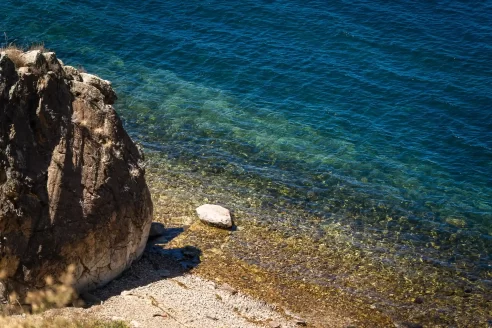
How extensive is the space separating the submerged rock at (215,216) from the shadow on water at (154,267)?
1.45m

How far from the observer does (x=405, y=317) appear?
2900cm

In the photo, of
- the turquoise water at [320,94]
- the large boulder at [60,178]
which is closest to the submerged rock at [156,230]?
the large boulder at [60,178]

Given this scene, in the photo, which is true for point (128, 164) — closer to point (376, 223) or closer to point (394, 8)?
point (376, 223)

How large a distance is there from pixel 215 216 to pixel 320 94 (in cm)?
1852

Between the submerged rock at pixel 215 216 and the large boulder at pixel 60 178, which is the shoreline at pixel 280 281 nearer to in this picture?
the submerged rock at pixel 215 216

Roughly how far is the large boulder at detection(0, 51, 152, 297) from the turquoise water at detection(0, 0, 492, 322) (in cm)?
1255

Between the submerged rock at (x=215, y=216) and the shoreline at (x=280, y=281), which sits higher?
the submerged rock at (x=215, y=216)

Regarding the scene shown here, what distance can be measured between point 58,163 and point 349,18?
3805 centimetres

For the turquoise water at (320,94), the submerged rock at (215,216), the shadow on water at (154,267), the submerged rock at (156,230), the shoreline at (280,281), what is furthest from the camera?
the turquoise water at (320,94)

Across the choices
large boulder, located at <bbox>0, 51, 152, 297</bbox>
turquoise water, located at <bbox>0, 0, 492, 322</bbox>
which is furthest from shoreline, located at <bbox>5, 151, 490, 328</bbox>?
turquoise water, located at <bbox>0, 0, 492, 322</bbox>

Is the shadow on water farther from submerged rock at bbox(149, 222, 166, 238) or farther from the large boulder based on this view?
the large boulder

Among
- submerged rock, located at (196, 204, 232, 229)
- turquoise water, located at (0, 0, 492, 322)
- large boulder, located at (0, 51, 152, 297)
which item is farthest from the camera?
turquoise water, located at (0, 0, 492, 322)

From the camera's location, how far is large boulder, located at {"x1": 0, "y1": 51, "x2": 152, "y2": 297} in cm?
2420

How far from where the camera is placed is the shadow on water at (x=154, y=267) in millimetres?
26625
